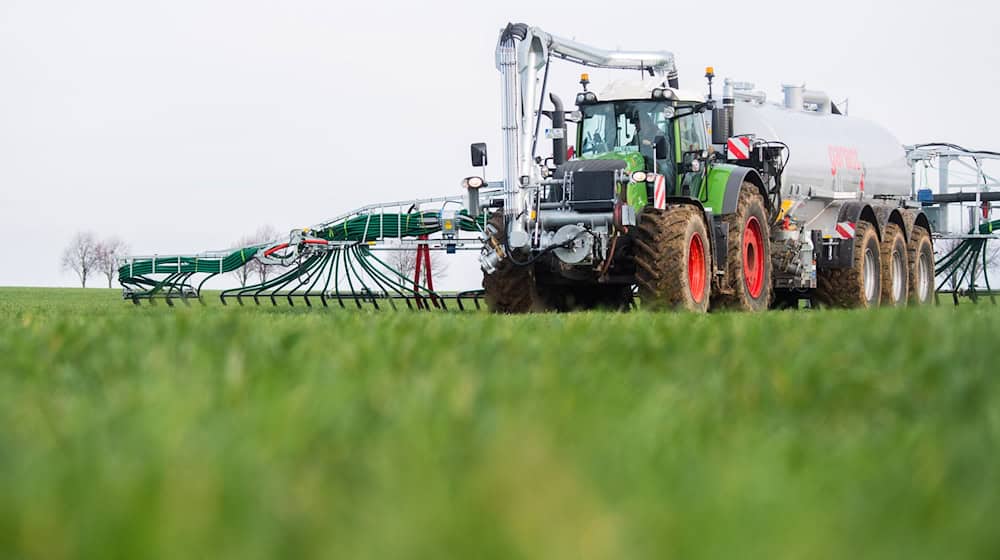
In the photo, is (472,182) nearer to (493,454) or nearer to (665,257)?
(665,257)

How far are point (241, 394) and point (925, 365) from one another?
2.66 metres

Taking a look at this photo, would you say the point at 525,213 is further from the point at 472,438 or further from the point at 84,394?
the point at 472,438

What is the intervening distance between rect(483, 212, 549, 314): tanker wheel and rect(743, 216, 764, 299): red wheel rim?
9.67 feet

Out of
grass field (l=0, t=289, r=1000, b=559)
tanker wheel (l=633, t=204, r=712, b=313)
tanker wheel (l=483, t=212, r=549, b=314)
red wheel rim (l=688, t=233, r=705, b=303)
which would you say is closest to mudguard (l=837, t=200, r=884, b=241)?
red wheel rim (l=688, t=233, r=705, b=303)

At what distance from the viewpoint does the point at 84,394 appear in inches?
152

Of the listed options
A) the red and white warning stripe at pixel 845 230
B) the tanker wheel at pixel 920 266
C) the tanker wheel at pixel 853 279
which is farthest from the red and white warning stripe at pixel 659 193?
the tanker wheel at pixel 920 266

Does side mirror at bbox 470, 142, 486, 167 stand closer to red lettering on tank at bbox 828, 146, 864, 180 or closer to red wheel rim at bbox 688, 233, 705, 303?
red wheel rim at bbox 688, 233, 705, 303

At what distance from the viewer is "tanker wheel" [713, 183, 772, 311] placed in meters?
15.8

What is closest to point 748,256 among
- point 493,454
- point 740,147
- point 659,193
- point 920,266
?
point 740,147

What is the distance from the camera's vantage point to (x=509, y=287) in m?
15.7

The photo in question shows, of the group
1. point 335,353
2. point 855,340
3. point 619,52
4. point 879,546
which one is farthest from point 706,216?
point 879,546

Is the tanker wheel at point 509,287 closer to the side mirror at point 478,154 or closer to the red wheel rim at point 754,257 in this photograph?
the side mirror at point 478,154

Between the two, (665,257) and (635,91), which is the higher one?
(635,91)

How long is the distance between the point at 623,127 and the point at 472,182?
2.05m
